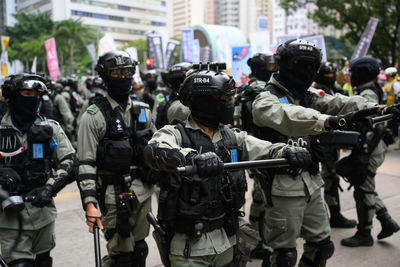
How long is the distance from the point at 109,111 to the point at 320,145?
1.94 meters

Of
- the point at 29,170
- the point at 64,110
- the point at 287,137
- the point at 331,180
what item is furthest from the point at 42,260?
the point at 64,110

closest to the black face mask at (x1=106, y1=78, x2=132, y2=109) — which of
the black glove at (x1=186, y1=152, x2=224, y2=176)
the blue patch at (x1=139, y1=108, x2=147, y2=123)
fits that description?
the blue patch at (x1=139, y1=108, x2=147, y2=123)

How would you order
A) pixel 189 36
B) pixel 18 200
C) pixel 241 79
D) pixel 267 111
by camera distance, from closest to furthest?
pixel 18 200 → pixel 267 111 → pixel 241 79 → pixel 189 36

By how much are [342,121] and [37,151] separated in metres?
2.46

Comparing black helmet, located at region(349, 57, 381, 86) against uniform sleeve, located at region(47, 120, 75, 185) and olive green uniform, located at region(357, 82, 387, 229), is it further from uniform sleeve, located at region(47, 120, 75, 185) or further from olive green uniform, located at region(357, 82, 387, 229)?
uniform sleeve, located at region(47, 120, 75, 185)

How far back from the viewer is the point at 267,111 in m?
3.32

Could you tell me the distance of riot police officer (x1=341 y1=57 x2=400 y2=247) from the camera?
4.93 m

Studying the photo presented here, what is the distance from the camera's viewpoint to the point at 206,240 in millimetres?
2650

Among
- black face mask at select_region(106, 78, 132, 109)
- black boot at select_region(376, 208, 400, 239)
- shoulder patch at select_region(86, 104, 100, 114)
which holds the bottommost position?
black boot at select_region(376, 208, 400, 239)

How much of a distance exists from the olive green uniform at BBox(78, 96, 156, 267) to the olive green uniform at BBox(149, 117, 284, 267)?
1032 millimetres

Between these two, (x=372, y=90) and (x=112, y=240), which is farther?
(x=372, y=90)

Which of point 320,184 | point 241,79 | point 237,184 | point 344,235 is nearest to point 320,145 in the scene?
point 320,184

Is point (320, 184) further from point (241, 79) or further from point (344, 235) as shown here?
point (241, 79)

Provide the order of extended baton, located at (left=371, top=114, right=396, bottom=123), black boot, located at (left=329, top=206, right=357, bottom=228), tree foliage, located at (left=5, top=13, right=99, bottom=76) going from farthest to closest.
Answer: tree foliage, located at (left=5, top=13, right=99, bottom=76)
black boot, located at (left=329, top=206, right=357, bottom=228)
extended baton, located at (left=371, top=114, right=396, bottom=123)
